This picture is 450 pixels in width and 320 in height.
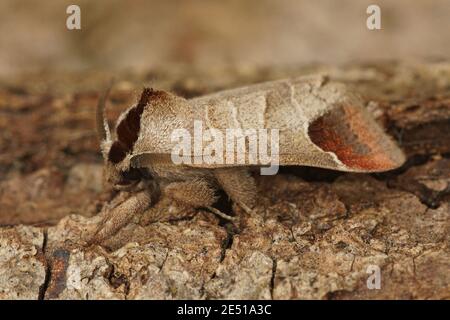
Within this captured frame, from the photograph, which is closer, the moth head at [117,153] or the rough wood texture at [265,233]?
the rough wood texture at [265,233]

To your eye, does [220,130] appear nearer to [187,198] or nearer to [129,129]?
→ [187,198]

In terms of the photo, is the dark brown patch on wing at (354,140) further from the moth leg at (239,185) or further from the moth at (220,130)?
the moth leg at (239,185)

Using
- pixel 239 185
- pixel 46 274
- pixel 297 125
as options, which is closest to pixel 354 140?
pixel 297 125

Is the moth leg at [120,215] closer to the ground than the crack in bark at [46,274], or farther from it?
farther from it

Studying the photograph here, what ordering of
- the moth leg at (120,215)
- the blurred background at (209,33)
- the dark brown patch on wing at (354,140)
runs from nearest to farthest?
1. the moth leg at (120,215)
2. the dark brown patch on wing at (354,140)
3. the blurred background at (209,33)

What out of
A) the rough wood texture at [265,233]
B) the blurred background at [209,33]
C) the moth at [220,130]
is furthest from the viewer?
the blurred background at [209,33]

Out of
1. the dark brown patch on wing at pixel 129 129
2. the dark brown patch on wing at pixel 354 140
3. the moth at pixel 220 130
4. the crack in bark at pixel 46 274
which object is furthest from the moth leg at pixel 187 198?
the dark brown patch on wing at pixel 354 140
